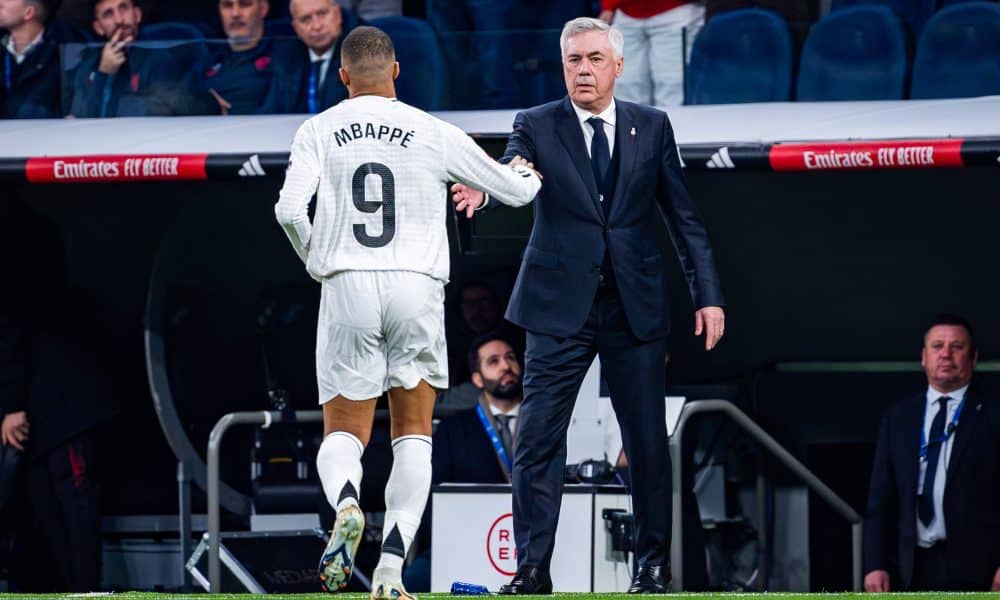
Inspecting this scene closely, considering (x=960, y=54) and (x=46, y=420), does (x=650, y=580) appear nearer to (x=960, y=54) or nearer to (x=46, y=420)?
(x=960, y=54)

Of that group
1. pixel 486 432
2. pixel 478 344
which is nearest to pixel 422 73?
pixel 478 344

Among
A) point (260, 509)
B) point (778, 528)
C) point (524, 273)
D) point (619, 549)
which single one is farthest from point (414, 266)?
point (778, 528)

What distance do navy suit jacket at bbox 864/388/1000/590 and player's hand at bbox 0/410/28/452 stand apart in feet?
14.0

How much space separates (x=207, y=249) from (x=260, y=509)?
5.92 feet

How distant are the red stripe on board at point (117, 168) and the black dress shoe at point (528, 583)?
3.29 meters

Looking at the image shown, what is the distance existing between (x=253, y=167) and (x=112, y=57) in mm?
1222

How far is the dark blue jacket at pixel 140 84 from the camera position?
31.0 ft

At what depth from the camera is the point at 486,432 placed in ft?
29.4

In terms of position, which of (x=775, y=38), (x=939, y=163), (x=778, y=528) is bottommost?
(x=778, y=528)

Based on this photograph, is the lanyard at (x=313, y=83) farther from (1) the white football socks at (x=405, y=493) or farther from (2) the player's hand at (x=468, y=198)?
(1) the white football socks at (x=405, y=493)

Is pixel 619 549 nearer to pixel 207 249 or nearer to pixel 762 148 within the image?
pixel 762 148

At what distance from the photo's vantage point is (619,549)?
791cm

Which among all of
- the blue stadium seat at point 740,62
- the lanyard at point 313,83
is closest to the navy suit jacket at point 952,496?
the blue stadium seat at point 740,62

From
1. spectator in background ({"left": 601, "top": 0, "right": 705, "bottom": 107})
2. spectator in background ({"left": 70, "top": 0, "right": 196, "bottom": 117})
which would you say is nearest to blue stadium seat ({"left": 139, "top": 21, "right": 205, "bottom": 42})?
spectator in background ({"left": 70, "top": 0, "right": 196, "bottom": 117})
